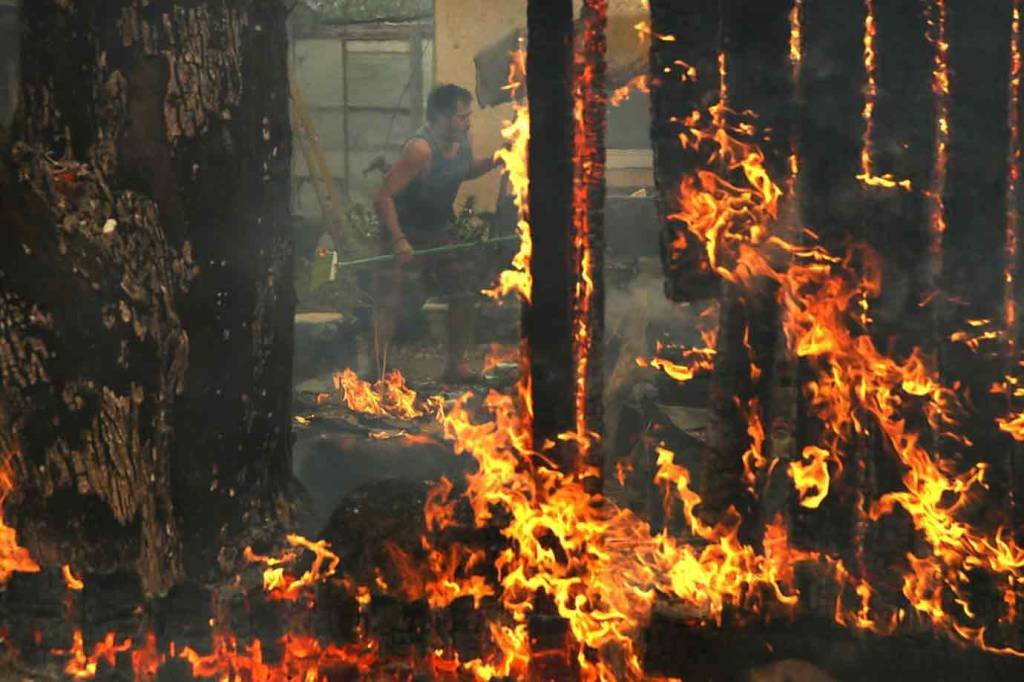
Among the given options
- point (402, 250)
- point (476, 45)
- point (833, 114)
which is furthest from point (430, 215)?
point (833, 114)

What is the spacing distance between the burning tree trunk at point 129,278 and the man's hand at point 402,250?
5.26m

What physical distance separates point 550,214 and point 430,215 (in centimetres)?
656

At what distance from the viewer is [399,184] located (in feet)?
34.0

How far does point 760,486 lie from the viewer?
14.8 feet

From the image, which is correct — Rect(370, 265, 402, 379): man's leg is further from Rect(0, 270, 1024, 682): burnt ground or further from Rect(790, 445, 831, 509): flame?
Rect(790, 445, 831, 509): flame

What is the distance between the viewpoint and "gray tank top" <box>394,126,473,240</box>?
10.5 meters

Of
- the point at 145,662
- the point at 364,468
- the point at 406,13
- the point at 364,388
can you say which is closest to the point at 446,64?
the point at 406,13

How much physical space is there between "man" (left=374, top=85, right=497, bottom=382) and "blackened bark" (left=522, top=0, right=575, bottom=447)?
616cm

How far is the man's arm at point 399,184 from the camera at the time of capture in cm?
1022

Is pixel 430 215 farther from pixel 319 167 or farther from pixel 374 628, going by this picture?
pixel 374 628

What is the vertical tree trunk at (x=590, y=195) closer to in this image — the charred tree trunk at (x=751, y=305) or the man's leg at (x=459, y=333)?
the charred tree trunk at (x=751, y=305)

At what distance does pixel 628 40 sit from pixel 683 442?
14.4 ft

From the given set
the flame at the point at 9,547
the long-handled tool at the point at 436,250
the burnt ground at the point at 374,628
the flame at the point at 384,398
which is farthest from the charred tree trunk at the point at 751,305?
the long-handled tool at the point at 436,250

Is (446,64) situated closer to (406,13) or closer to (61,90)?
(406,13)
